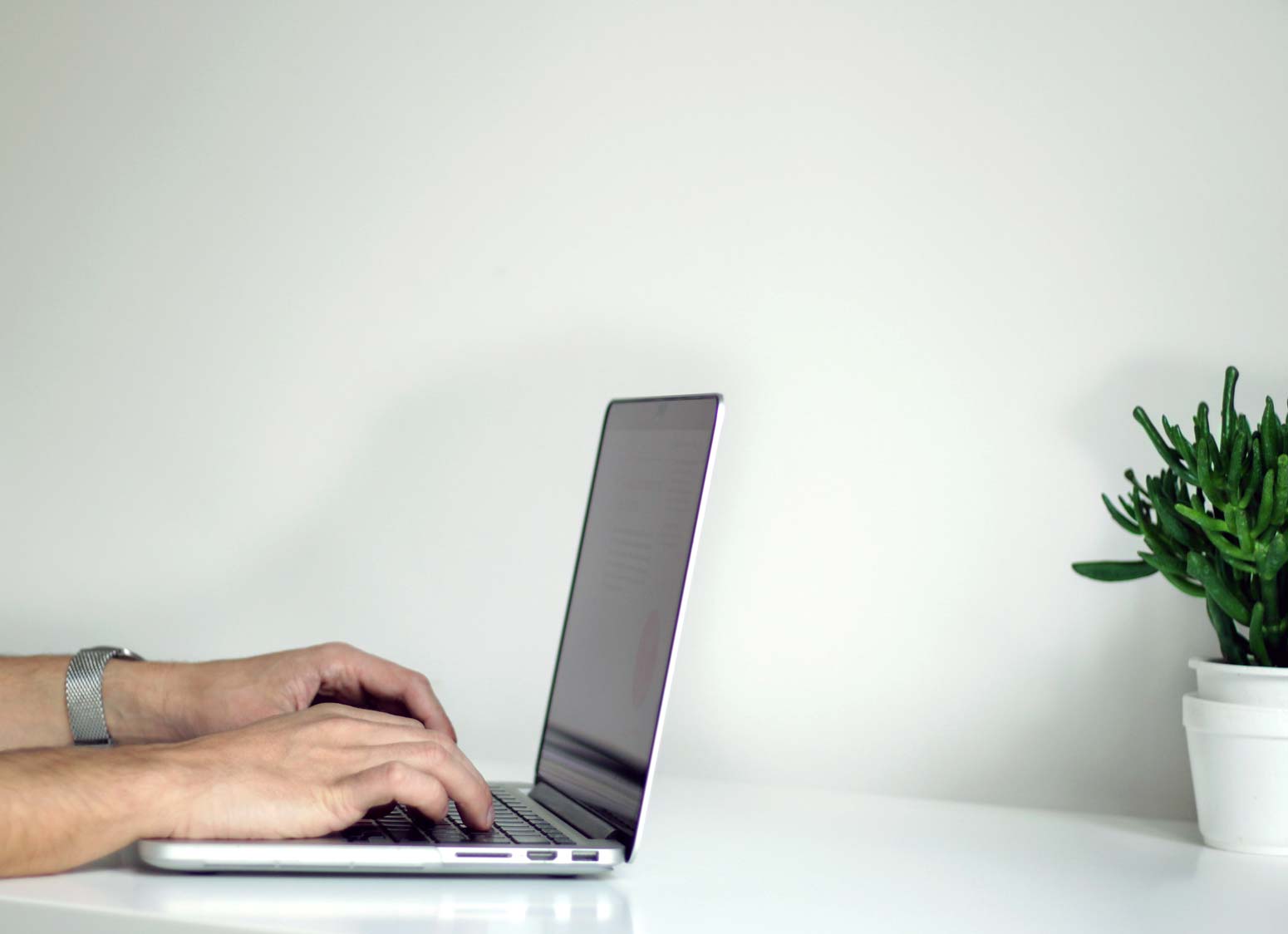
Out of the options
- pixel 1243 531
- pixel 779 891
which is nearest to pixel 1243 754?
pixel 1243 531

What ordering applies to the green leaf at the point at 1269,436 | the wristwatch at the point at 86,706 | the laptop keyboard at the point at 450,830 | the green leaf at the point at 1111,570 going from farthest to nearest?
1. the wristwatch at the point at 86,706
2. the green leaf at the point at 1111,570
3. the green leaf at the point at 1269,436
4. the laptop keyboard at the point at 450,830

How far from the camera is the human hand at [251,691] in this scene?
102 cm

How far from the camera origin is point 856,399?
45.6 inches

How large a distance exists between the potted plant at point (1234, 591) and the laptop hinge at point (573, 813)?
1.42ft

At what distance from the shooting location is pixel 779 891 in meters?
0.75

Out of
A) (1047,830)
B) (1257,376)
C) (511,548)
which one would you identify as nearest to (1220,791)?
(1047,830)

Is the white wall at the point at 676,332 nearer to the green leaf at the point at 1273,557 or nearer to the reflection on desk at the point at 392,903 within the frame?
the green leaf at the point at 1273,557

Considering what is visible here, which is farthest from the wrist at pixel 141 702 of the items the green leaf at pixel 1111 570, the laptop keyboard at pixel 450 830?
the green leaf at pixel 1111 570

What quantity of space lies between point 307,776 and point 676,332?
2.00ft

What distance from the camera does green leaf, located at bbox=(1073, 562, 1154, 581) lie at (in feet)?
3.13

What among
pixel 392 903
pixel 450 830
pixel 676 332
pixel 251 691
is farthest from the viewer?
pixel 676 332

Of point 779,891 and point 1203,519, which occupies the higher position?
point 1203,519

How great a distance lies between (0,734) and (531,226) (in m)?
0.66

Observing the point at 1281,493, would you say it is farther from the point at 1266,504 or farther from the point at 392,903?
the point at 392,903
